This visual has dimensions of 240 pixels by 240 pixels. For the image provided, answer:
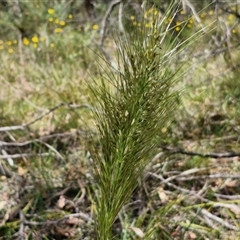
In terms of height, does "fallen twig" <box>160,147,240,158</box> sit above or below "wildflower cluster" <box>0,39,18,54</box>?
below

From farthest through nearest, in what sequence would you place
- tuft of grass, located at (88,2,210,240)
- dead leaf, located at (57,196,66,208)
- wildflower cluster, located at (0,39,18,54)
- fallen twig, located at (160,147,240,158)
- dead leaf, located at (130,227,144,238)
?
wildflower cluster, located at (0,39,18,54)
fallen twig, located at (160,147,240,158)
dead leaf, located at (57,196,66,208)
dead leaf, located at (130,227,144,238)
tuft of grass, located at (88,2,210,240)

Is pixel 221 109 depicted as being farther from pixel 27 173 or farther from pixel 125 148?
pixel 125 148

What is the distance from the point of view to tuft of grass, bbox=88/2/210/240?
0.94 m

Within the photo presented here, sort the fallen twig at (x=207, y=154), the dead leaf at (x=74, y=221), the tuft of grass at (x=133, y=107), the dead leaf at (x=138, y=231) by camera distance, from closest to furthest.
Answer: the tuft of grass at (x=133, y=107), the dead leaf at (x=138, y=231), the dead leaf at (x=74, y=221), the fallen twig at (x=207, y=154)

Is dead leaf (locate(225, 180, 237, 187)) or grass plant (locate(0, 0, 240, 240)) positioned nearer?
grass plant (locate(0, 0, 240, 240))

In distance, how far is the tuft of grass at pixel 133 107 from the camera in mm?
936

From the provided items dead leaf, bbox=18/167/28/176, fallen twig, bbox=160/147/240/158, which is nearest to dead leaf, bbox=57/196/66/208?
dead leaf, bbox=18/167/28/176

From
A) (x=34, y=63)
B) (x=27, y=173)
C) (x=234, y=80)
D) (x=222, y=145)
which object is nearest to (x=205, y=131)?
(x=222, y=145)

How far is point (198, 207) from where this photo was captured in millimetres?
1817

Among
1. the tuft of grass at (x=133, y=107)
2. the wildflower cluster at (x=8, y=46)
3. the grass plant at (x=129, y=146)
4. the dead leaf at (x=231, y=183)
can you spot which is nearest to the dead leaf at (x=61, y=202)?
the grass plant at (x=129, y=146)

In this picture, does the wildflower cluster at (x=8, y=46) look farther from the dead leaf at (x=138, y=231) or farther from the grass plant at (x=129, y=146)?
the dead leaf at (x=138, y=231)

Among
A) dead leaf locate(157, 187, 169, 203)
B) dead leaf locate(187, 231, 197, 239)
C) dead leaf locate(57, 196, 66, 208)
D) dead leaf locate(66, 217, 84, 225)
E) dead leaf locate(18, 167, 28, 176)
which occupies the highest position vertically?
dead leaf locate(157, 187, 169, 203)

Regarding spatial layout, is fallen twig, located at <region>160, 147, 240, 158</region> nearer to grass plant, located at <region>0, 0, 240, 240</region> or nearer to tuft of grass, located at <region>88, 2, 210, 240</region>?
grass plant, located at <region>0, 0, 240, 240</region>

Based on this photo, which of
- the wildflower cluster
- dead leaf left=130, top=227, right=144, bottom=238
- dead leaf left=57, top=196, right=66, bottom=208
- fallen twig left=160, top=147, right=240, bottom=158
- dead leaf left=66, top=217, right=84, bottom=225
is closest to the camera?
dead leaf left=130, top=227, right=144, bottom=238
